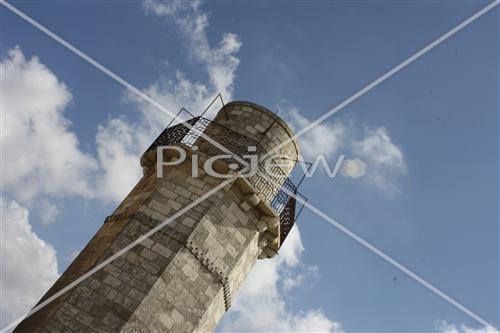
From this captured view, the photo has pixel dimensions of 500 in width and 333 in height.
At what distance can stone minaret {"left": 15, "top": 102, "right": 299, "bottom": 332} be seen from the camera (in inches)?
285

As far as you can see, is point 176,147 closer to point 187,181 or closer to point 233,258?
point 187,181

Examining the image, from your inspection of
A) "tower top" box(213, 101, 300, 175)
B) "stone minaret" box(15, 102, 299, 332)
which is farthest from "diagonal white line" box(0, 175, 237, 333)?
"tower top" box(213, 101, 300, 175)

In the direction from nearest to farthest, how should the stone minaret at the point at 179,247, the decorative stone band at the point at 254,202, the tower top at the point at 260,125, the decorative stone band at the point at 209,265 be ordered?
the stone minaret at the point at 179,247, the decorative stone band at the point at 209,265, the decorative stone band at the point at 254,202, the tower top at the point at 260,125

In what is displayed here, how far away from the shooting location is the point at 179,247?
805cm

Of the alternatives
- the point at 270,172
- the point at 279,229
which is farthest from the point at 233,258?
the point at 270,172

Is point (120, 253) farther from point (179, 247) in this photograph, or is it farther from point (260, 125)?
point (260, 125)

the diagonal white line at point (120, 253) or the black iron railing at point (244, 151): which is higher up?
the black iron railing at point (244, 151)

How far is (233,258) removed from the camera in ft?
29.2

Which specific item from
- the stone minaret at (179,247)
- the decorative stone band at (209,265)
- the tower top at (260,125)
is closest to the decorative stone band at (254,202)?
the stone minaret at (179,247)

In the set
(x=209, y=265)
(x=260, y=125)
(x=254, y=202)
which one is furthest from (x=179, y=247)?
(x=260, y=125)

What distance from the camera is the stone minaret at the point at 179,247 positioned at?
23.8 feet

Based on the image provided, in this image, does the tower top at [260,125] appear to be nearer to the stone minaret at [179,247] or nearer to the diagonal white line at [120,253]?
the stone minaret at [179,247]

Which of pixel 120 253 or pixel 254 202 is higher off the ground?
pixel 254 202

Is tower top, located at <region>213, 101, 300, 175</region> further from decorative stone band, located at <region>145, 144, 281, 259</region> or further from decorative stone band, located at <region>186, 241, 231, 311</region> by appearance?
decorative stone band, located at <region>186, 241, 231, 311</region>
